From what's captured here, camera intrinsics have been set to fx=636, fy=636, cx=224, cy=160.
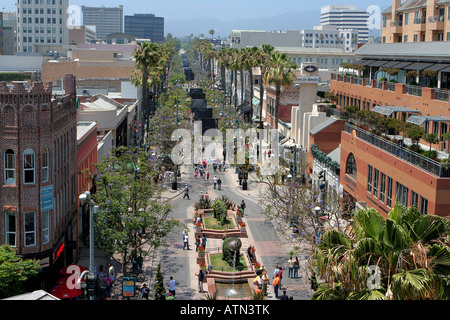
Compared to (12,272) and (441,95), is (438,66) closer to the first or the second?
(441,95)

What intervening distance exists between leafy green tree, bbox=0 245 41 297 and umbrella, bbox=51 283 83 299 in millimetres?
1908

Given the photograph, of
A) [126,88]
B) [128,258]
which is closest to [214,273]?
[128,258]

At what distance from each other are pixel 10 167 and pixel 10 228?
2.83 meters

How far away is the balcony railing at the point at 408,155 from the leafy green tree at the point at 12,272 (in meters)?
18.5

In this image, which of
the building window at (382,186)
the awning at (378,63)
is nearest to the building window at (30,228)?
the building window at (382,186)

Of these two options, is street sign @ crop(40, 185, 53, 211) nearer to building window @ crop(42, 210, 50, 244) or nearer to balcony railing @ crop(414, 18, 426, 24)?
building window @ crop(42, 210, 50, 244)

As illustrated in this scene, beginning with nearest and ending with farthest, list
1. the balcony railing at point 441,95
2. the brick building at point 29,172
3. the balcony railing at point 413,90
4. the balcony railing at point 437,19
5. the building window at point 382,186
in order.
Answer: the brick building at point 29,172
the building window at point 382,186
the balcony railing at point 441,95
the balcony railing at point 413,90
the balcony railing at point 437,19

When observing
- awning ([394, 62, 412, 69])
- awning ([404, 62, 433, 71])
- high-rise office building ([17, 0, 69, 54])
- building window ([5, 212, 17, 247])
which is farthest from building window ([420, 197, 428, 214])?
high-rise office building ([17, 0, 69, 54])

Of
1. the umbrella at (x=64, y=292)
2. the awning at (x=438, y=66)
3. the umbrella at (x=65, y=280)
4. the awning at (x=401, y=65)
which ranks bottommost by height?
the umbrella at (x=64, y=292)

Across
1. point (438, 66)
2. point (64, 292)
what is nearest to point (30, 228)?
point (64, 292)

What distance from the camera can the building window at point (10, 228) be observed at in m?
29.2

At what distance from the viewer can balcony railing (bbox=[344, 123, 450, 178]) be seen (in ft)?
97.0

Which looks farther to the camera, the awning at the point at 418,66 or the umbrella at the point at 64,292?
the awning at the point at 418,66

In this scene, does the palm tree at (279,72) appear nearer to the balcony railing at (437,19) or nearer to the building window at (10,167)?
the balcony railing at (437,19)
